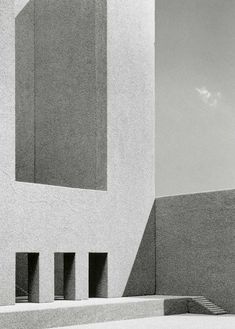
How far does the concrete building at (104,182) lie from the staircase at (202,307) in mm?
300

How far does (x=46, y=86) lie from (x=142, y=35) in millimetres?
3517

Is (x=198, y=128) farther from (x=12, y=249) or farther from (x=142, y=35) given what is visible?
(x=12, y=249)

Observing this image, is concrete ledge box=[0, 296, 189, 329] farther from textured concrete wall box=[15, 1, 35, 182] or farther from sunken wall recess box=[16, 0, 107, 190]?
textured concrete wall box=[15, 1, 35, 182]

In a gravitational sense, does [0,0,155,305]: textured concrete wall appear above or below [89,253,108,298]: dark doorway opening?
above

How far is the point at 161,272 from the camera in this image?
75.8 feet

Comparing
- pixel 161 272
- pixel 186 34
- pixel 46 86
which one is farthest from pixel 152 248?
pixel 186 34

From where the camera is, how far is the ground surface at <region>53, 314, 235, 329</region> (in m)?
17.2

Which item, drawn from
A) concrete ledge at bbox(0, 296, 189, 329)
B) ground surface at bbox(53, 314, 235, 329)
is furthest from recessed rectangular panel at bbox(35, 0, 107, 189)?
ground surface at bbox(53, 314, 235, 329)

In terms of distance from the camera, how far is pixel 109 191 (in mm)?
21797

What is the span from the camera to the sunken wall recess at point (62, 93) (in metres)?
22.1

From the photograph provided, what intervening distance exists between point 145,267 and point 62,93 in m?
5.98

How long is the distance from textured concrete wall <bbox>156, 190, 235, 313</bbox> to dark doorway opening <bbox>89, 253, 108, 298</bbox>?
226 cm

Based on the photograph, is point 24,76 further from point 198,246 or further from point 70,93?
point 198,246

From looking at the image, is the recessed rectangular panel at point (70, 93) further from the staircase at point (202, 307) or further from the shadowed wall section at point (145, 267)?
the staircase at point (202, 307)
